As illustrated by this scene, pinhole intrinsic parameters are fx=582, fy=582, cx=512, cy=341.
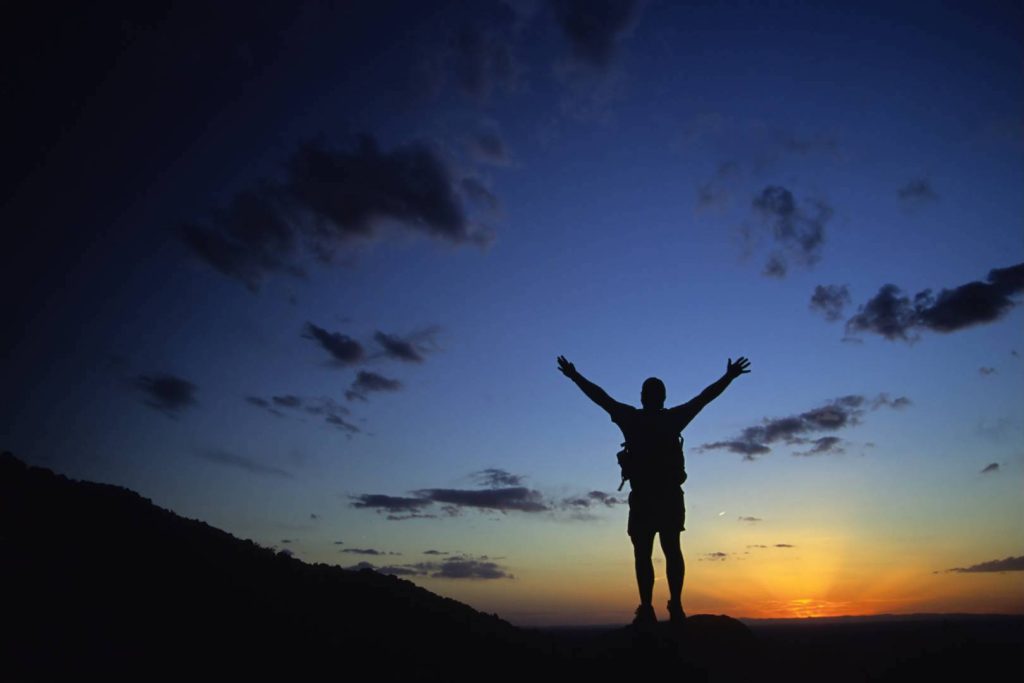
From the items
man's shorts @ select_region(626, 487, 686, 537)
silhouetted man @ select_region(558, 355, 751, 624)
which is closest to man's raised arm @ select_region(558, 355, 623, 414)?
silhouetted man @ select_region(558, 355, 751, 624)

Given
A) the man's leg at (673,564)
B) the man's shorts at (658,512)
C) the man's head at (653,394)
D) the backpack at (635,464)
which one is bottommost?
the man's leg at (673,564)

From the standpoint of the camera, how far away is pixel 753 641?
30.9 ft

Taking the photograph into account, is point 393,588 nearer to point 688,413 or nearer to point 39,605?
point 39,605

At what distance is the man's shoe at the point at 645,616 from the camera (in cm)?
880

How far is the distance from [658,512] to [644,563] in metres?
0.82

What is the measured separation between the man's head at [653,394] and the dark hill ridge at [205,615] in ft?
11.0

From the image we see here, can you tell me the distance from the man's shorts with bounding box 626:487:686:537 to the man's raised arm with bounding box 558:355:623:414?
1.47 m

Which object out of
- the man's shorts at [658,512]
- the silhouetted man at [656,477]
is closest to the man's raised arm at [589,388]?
the silhouetted man at [656,477]

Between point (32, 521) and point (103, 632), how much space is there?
11.5 ft

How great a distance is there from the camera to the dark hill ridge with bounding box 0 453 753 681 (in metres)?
5.82

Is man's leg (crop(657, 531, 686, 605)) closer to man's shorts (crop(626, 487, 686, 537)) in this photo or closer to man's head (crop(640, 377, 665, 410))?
man's shorts (crop(626, 487, 686, 537))

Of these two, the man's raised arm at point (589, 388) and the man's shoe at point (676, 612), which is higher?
the man's raised arm at point (589, 388)

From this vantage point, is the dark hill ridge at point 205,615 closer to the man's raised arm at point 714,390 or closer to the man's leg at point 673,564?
the man's leg at point 673,564

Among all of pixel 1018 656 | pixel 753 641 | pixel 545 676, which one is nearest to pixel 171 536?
pixel 545 676
